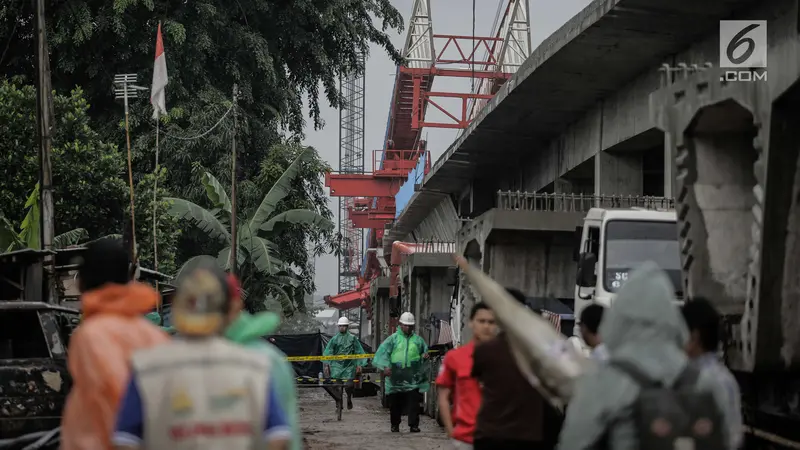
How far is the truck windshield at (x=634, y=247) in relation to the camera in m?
13.8

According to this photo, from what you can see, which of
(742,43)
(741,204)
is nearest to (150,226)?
(742,43)

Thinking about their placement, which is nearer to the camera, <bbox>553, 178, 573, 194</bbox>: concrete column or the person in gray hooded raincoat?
the person in gray hooded raincoat

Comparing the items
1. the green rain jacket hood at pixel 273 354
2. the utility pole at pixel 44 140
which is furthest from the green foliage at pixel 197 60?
the green rain jacket hood at pixel 273 354

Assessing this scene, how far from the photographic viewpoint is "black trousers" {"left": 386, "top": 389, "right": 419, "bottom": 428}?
1908 cm

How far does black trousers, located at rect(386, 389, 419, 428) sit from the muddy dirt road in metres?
0.19

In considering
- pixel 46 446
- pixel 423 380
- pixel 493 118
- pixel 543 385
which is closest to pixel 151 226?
pixel 493 118

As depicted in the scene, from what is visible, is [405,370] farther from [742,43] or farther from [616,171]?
[616,171]

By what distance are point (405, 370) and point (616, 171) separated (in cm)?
892

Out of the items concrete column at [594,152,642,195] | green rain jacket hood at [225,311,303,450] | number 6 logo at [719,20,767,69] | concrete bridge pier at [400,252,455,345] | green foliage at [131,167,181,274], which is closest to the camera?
green rain jacket hood at [225,311,303,450]

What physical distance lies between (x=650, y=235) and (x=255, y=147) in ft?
89.5

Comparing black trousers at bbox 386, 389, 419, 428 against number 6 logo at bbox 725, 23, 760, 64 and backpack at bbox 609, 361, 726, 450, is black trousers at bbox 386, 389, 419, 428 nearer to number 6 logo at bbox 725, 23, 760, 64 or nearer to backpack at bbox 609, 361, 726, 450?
number 6 logo at bbox 725, 23, 760, 64

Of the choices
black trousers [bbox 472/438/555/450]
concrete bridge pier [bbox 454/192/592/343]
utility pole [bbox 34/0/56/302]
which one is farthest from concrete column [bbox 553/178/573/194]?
black trousers [bbox 472/438/555/450]

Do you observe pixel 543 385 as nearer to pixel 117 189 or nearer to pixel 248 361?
Result: pixel 248 361

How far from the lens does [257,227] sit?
109 ft
